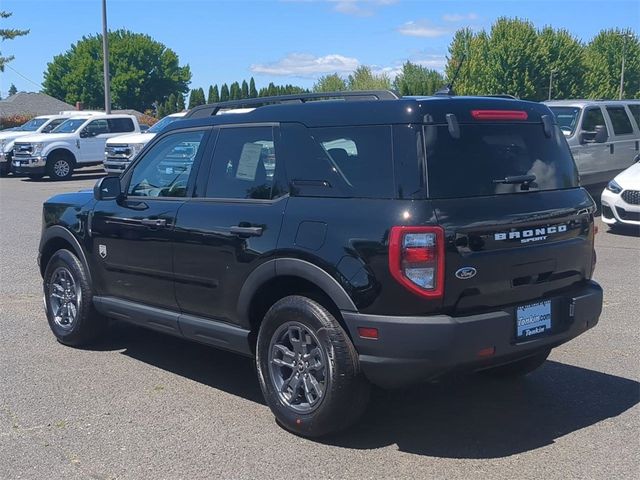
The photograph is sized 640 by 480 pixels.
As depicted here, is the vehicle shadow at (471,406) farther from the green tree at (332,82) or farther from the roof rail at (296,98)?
the green tree at (332,82)

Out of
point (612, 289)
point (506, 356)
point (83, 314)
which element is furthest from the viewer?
point (612, 289)

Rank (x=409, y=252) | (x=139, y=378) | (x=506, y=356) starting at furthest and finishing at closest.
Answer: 1. (x=139, y=378)
2. (x=506, y=356)
3. (x=409, y=252)

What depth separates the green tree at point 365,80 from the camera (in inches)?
3730

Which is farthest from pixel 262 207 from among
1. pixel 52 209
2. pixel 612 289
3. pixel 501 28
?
pixel 501 28

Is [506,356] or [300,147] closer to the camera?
[506,356]

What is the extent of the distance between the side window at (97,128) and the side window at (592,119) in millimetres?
16416

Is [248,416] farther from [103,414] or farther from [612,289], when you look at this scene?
[612,289]

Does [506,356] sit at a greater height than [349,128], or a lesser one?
lesser

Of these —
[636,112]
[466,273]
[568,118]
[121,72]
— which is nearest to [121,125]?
[568,118]

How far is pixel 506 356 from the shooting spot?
433 cm

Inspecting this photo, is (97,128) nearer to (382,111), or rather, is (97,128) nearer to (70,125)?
(70,125)

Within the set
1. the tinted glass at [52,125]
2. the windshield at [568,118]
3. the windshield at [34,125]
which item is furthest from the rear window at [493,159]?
the windshield at [34,125]

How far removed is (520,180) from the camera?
4559 mm

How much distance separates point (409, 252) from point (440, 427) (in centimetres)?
131
